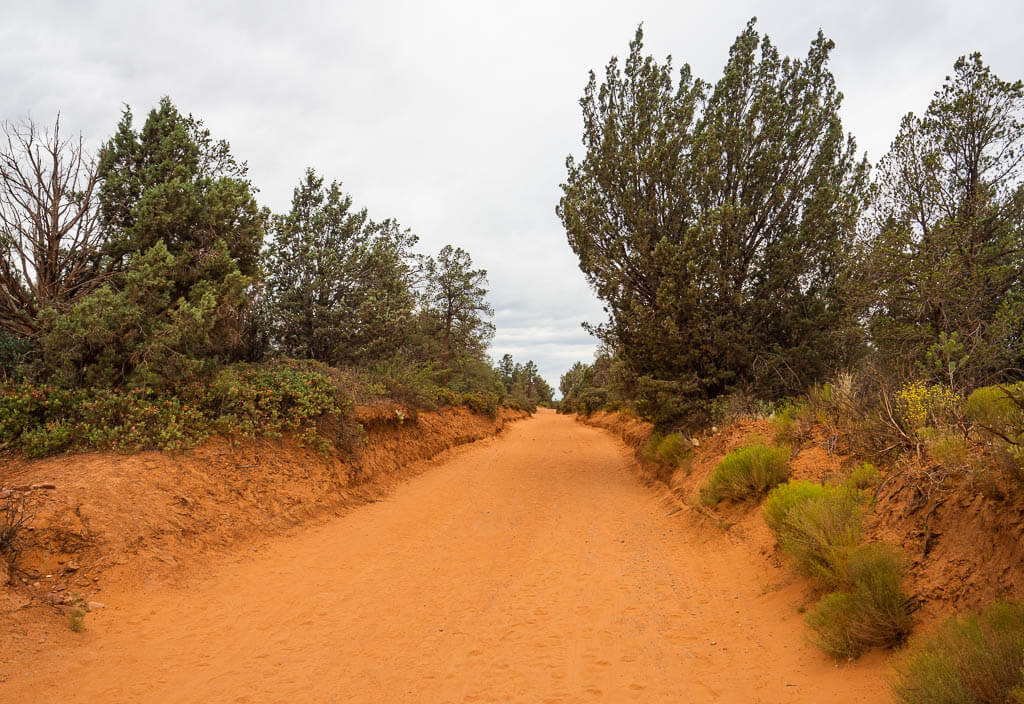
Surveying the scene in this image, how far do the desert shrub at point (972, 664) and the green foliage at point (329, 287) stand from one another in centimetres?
1324

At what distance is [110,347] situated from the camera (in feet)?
25.4

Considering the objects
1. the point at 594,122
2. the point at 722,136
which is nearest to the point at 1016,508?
the point at 722,136

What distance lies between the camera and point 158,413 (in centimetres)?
741

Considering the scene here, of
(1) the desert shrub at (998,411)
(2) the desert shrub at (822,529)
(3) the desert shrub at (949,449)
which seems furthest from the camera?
(2) the desert shrub at (822,529)

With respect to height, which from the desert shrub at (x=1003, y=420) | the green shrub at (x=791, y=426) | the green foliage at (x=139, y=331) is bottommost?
the green shrub at (x=791, y=426)

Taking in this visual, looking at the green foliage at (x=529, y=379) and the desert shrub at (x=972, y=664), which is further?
the green foliage at (x=529, y=379)

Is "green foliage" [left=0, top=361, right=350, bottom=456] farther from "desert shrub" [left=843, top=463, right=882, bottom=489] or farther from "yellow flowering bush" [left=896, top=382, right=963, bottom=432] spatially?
"yellow flowering bush" [left=896, top=382, right=963, bottom=432]

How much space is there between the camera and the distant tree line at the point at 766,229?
966 cm

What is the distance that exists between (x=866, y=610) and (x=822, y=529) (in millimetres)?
1080

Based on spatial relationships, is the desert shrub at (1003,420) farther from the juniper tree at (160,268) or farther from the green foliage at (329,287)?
the green foliage at (329,287)

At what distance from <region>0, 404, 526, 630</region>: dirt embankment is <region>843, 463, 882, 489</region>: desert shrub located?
794 cm

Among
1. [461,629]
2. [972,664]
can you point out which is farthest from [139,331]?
[972,664]

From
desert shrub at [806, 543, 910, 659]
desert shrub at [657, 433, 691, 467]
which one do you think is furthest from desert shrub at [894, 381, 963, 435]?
desert shrub at [657, 433, 691, 467]

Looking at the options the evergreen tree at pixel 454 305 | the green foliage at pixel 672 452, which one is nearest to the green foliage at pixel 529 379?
the evergreen tree at pixel 454 305
